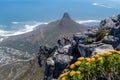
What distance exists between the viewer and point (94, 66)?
25.5 m

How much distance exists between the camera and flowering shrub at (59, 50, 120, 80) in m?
24.4

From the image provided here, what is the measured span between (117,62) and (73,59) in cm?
2512

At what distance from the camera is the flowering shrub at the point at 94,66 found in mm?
24411

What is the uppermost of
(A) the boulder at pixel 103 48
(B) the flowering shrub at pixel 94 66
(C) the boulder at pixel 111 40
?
(B) the flowering shrub at pixel 94 66

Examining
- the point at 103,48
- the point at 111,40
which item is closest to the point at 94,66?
the point at 103,48

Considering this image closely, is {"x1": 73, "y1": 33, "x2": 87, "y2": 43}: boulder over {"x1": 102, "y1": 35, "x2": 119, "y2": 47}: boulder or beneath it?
beneath

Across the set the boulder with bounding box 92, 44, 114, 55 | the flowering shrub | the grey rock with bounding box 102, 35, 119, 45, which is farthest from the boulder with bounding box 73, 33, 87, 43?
the flowering shrub

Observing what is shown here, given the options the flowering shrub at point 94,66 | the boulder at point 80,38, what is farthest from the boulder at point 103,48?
the flowering shrub at point 94,66

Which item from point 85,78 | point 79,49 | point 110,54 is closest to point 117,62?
point 110,54

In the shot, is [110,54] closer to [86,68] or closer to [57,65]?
[86,68]

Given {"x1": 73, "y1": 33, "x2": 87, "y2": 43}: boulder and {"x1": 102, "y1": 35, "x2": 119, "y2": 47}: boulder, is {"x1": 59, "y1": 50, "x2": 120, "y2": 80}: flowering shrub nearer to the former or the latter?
{"x1": 102, "y1": 35, "x2": 119, "y2": 47}: boulder

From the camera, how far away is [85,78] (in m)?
26.0

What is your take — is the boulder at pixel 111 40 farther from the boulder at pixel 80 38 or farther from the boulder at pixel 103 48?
the boulder at pixel 80 38

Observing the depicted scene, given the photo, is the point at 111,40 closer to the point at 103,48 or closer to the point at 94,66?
the point at 103,48
